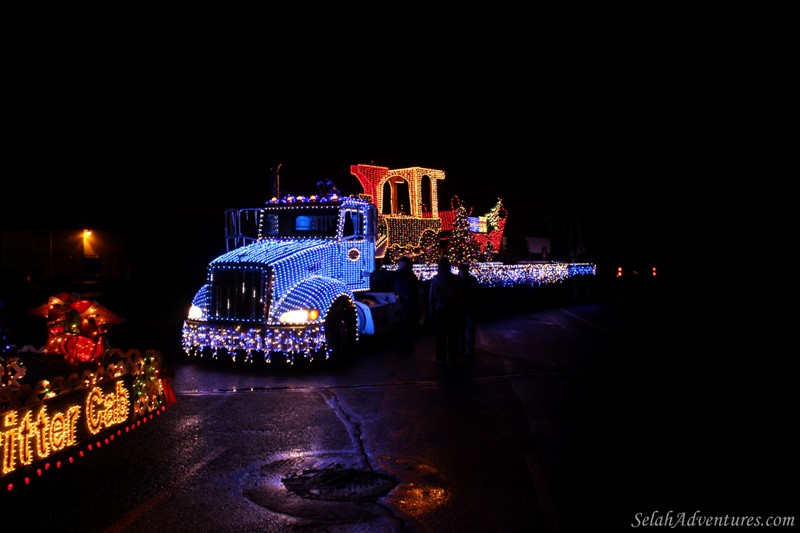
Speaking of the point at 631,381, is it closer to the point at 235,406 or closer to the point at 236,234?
the point at 235,406

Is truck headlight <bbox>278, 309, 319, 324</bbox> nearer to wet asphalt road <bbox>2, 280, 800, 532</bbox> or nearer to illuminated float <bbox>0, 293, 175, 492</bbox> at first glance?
wet asphalt road <bbox>2, 280, 800, 532</bbox>

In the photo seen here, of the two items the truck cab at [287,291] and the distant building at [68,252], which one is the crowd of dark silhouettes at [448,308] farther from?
the distant building at [68,252]

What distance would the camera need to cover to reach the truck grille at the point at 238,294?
11297mm

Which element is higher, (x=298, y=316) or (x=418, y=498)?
(x=298, y=316)

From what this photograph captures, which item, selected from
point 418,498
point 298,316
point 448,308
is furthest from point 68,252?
point 418,498

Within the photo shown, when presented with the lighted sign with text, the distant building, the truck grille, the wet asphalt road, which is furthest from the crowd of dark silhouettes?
the distant building

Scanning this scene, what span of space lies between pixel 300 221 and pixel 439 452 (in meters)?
7.60

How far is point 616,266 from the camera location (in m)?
35.8

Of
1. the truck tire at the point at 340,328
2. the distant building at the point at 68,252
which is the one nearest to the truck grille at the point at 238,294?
the truck tire at the point at 340,328

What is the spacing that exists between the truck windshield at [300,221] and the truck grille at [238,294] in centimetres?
206

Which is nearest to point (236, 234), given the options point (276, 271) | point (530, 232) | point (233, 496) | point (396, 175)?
point (276, 271)
